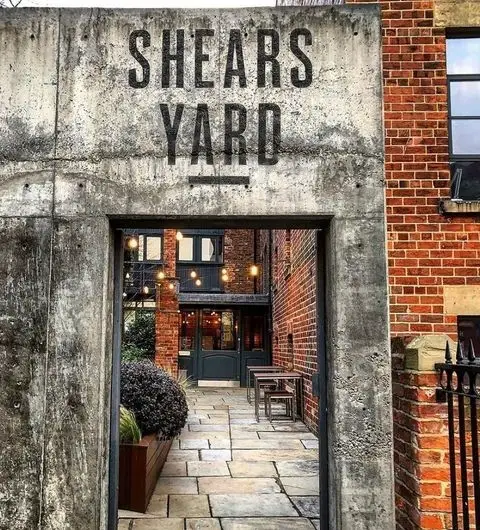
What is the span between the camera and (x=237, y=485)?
5.95 metres

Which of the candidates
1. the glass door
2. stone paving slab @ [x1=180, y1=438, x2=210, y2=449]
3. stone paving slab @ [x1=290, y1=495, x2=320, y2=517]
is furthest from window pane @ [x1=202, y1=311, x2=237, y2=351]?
stone paving slab @ [x1=290, y1=495, x2=320, y2=517]

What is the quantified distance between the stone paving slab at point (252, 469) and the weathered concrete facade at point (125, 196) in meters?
2.95

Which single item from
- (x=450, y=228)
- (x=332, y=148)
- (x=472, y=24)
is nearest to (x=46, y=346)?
(x=332, y=148)

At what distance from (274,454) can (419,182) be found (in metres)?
4.06

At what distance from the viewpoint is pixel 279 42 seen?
380 centimetres

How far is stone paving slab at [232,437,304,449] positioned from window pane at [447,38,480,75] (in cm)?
533

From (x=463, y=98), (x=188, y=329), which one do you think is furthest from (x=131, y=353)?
(x=463, y=98)

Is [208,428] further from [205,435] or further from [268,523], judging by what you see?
[268,523]

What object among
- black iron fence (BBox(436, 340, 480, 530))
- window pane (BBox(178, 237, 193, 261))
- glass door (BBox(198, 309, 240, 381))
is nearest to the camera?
black iron fence (BBox(436, 340, 480, 530))

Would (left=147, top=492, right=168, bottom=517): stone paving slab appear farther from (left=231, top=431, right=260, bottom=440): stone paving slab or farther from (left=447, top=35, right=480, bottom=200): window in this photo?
(left=447, top=35, right=480, bottom=200): window

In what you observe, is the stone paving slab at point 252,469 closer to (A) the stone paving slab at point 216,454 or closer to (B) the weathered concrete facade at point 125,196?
(A) the stone paving slab at point 216,454

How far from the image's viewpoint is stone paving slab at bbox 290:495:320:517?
5105 millimetres

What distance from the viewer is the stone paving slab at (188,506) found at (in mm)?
5070

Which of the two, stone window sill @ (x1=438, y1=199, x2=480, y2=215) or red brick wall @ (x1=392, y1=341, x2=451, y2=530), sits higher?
stone window sill @ (x1=438, y1=199, x2=480, y2=215)
